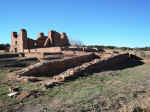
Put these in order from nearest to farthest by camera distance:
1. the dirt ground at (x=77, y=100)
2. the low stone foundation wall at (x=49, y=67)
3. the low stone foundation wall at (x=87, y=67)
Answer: the dirt ground at (x=77, y=100) < the low stone foundation wall at (x=87, y=67) < the low stone foundation wall at (x=49, y=67)

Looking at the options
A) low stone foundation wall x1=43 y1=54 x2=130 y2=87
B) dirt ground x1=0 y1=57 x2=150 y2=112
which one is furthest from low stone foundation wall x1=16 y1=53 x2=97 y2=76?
dirt ground x1=0 y1=57 x2=150 y2=112

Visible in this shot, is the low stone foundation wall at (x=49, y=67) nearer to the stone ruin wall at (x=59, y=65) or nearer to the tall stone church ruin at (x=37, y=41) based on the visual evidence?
the stone ruin wall at (x=59, y=65)

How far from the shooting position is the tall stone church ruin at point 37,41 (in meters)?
28.2

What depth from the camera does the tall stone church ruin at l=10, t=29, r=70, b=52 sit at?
92.6 ft

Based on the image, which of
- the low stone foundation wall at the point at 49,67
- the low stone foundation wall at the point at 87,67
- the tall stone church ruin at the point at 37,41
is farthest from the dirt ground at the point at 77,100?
the tall stone church ruin at the point at 37,41

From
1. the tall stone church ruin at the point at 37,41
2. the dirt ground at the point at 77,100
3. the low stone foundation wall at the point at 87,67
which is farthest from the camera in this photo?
the tall stone church ruin at the point at 37,41

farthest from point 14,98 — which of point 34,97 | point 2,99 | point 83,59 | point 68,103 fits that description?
point 83,59

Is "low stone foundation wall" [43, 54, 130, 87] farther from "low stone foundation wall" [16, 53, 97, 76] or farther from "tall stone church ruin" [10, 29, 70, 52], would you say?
"tall stone church ruin" [10, 29, 70, 52]

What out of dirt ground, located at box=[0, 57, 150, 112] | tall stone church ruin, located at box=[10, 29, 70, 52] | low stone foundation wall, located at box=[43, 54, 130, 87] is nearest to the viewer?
dirt ground, located at box=[0, 57, 150, 112]

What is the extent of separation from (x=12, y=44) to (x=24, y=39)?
5589 mm

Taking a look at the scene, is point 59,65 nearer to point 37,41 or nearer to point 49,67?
point 49,67

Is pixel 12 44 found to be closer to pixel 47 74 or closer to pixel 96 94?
pixel 47 74

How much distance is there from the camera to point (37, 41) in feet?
103

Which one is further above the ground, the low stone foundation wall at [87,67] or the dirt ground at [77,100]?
the low stone foundation wall at [87,67]
